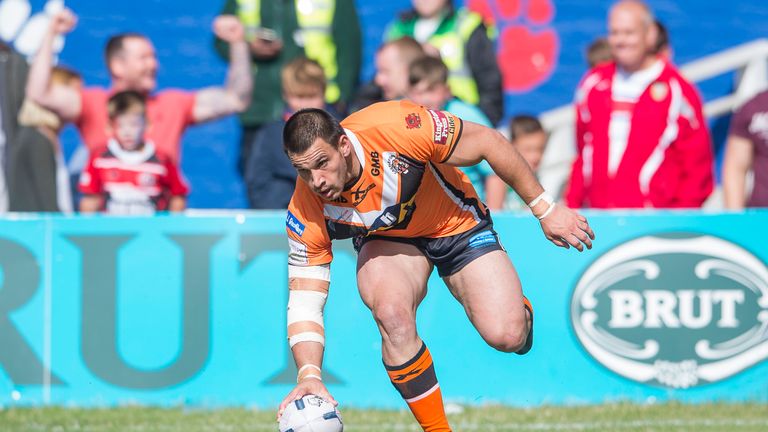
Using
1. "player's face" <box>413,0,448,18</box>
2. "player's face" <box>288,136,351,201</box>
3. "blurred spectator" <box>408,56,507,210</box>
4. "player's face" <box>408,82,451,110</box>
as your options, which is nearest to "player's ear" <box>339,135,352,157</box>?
"player's face" <box>288,136,351,201</box>

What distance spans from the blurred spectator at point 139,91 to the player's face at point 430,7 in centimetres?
145

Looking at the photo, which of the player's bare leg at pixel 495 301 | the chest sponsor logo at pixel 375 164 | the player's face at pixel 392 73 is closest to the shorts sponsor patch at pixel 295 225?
the chest sponsor logo at pixel 375 164

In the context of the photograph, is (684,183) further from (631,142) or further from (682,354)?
→ (682,354)

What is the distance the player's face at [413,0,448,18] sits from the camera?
10.7m

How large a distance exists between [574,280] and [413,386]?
2.63m

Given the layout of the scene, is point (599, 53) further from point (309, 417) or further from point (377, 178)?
point (309, 417)

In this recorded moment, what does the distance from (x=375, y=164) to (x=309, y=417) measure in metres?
1.34

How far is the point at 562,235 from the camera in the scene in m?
6.42

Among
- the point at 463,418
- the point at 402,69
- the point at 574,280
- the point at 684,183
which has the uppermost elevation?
the point at 402,69

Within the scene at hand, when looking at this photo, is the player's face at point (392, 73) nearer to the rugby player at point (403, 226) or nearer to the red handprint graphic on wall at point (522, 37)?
the rugby player at point (403, 226)

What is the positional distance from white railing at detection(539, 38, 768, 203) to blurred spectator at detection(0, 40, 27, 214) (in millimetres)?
4669

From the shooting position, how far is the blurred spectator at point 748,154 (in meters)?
9.70

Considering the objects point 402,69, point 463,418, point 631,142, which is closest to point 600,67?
point 631,142

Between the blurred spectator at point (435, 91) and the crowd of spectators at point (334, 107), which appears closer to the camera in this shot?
the blurred spectator at point (435, 91)
